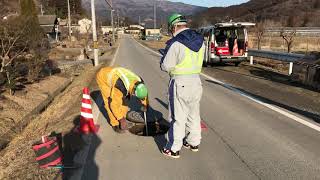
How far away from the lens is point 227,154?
5.88 m

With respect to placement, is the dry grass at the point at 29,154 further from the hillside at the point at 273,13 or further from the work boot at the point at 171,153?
the hillside at the point at 273,13

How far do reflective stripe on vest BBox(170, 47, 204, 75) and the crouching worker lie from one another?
1.00 m

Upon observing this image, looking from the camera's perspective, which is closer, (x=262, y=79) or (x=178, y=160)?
(x=178, y=160)

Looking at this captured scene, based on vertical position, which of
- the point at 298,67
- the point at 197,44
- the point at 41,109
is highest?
the point at 197,44

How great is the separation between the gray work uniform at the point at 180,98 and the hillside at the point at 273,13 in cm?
5693

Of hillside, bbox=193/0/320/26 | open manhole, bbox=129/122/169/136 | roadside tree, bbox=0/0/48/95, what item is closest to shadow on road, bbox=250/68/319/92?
open manhole, bbox=129/122/169/136

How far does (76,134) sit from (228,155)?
2.92 meters

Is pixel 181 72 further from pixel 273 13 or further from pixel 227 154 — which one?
pixel 273 13

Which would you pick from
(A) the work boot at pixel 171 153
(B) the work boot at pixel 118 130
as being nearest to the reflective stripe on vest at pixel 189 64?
(A) the work boot at pixel 171 153

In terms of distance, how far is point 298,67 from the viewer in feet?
45.4

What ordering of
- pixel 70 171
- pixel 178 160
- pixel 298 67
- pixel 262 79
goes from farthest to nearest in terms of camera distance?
pixel 262 79
pixel 298 67
pixel 178 160
pixel 70 171

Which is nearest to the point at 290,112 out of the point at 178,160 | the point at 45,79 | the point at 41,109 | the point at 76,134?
the point at 178,160

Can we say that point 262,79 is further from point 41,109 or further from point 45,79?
point 45,79

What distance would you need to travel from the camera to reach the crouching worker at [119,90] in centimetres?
641
